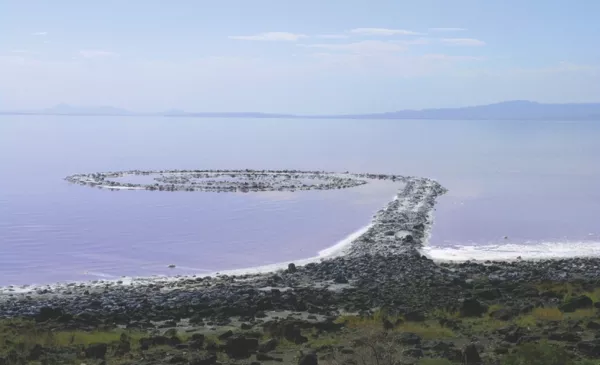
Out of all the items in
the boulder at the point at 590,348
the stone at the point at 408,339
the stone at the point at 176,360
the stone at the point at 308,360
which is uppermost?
the boulder at the point at 590,348

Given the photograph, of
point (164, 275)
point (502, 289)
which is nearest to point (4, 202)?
point (164, 275)

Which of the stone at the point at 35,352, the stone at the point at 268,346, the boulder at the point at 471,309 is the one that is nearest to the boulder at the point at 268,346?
the stone at the point at 268,346

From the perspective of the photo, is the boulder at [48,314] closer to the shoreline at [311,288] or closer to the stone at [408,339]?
the shoreline at [311,288]

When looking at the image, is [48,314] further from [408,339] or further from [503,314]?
[503,314]

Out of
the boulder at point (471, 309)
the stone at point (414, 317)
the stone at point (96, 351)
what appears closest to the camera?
the stone at point (96, 351)

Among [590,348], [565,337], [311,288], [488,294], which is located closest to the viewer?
[590,348]

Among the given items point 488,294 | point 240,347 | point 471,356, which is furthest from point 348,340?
point 488,294

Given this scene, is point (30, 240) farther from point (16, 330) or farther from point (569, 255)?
point (569, 255)

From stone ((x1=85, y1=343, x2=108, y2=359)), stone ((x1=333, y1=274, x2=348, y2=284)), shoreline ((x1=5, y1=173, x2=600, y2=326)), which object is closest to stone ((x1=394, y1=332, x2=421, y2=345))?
shoreline ((x1=5, y1=173, x2=600, y2=326))

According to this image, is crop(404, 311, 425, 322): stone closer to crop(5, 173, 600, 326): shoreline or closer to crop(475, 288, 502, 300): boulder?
crop(5, 173, 600, 326): shoreline
